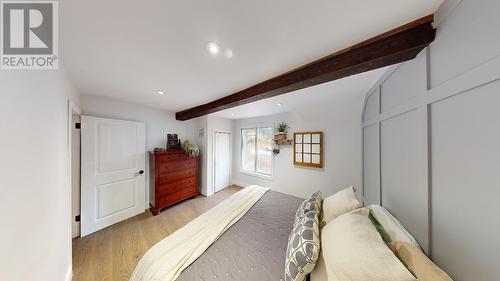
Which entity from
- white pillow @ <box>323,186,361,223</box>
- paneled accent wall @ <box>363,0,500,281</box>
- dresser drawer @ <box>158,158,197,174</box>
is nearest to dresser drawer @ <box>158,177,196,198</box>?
dresser drawer @ <box>158,158,197,174</box>

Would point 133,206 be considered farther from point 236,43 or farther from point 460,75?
point 460,75

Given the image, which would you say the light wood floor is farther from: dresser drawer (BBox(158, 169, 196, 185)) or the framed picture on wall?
the framed picture on wall

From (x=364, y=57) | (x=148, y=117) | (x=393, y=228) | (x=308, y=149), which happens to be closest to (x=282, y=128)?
(x=308, y=149)

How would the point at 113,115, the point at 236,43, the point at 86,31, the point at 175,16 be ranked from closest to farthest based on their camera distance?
1. the point at 175,16
2. the point at 86,31
3. the point at 236,43
4. the point at 113,115

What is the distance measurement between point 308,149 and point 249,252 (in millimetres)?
2358

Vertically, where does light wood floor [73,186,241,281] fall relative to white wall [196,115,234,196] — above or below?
below

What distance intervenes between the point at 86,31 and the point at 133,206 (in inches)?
112

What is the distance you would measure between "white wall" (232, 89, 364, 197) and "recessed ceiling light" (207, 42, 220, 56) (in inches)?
71.8

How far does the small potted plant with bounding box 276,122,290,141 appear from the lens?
10.9 feet

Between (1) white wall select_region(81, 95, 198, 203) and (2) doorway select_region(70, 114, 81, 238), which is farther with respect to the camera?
(1) white wall select_region(81, 95, 198, 203)

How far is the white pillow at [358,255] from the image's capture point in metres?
0.67

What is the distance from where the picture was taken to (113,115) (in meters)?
2.57

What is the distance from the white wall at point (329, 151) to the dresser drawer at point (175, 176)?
2002 millimetres

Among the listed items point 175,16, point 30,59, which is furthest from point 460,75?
point 30,59
